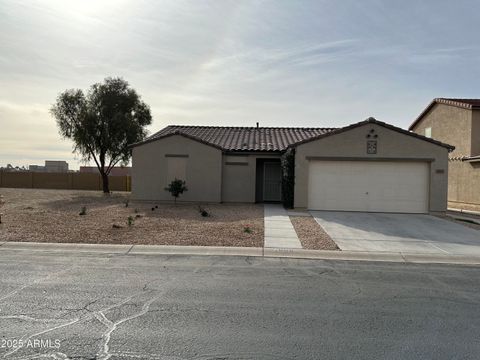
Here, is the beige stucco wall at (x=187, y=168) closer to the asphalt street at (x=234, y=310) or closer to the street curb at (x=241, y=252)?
the street curb at (x=241, y=252)

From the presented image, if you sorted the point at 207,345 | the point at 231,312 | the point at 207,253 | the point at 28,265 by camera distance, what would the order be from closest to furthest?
1. the point at 207,345
2. the point at 231,312
3. the point at 28,265
4. the point at 207,253

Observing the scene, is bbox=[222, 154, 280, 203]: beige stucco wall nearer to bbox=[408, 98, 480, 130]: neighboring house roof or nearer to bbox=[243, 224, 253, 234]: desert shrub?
bbox=[243, 224, 253, 234]: desert shrub

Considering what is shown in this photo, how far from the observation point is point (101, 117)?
26672 millimetres

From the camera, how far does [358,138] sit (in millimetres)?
17172

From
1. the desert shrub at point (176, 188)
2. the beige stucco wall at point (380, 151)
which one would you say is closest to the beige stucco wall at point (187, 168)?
the desert shrub at point (176, 188)

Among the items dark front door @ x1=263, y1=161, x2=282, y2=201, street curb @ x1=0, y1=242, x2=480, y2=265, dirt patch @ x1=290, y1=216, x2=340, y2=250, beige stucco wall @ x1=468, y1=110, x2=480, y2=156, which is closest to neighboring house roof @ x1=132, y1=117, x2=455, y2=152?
dark front door @ x1=263, y1=161, x2=282, y2=201

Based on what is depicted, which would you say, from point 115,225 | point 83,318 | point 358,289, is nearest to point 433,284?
point 358,289

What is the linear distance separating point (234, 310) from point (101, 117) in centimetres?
2420

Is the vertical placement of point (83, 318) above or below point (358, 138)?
below

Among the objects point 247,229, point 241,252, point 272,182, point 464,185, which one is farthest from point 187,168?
point 464,185

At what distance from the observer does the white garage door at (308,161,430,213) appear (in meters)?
17.2

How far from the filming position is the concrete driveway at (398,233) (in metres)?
9.97

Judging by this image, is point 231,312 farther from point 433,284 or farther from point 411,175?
point 411,175

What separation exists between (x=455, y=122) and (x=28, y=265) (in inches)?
979
